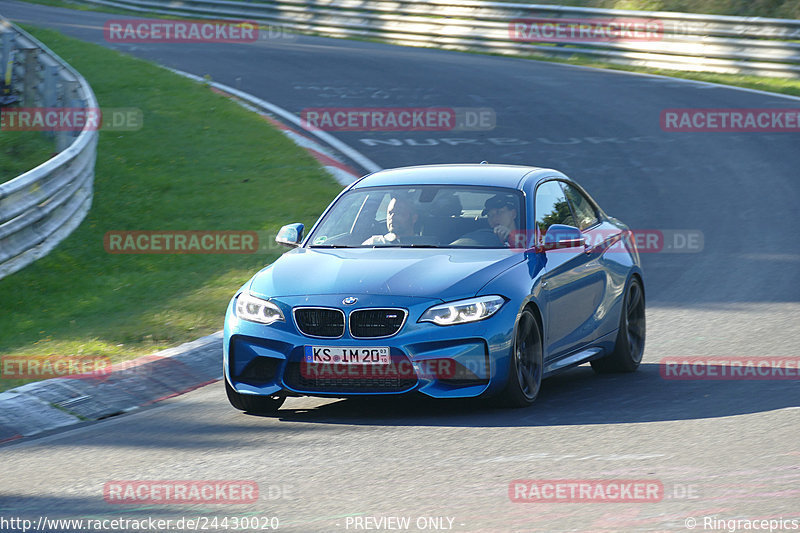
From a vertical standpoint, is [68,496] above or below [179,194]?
above

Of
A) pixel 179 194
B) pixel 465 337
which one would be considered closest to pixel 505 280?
pixel 465 337

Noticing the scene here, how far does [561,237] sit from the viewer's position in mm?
8336

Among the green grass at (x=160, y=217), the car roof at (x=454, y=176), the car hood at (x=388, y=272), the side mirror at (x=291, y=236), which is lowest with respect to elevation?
the green grass at (x=160, y=217)

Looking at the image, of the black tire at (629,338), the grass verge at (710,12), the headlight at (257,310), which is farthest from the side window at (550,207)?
the grass verge at (710,12)

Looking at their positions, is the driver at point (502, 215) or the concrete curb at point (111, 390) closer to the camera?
the concrete curb at point (111, 390)

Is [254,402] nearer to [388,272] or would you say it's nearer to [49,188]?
[388,272]

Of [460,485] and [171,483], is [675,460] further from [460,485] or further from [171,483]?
[171,483]

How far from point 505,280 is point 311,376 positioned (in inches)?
52.2

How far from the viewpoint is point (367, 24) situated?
32312mm

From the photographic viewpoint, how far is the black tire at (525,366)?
7.64 meters

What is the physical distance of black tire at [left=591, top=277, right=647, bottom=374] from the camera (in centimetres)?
928

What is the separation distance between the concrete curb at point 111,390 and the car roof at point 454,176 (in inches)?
67.8

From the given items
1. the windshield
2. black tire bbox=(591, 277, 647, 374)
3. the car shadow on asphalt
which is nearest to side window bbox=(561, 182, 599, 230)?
black tire bbox=(591, 277, 647, 374)

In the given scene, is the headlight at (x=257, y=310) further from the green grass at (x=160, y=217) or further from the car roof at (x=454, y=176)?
the green grass at (x=160, y=217)
